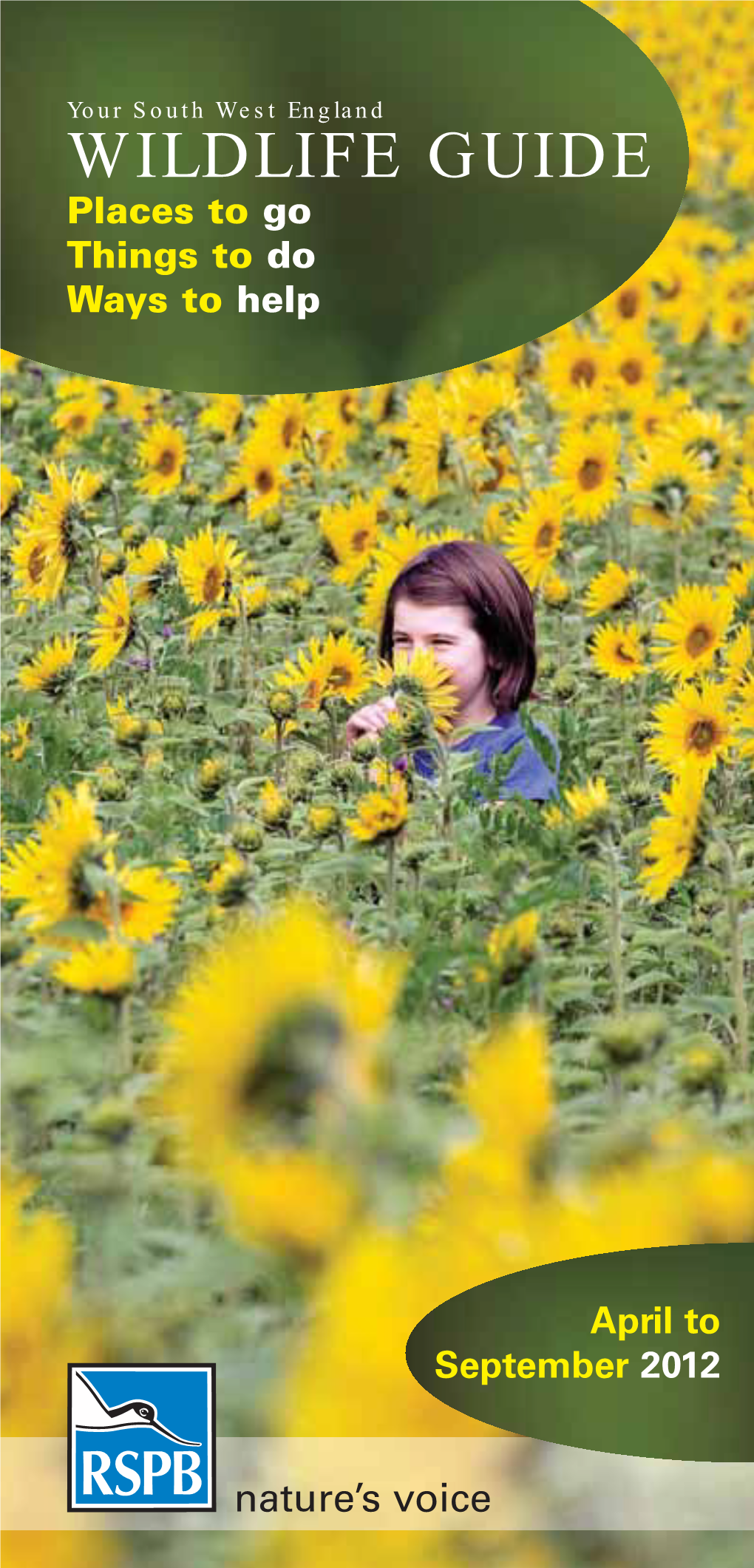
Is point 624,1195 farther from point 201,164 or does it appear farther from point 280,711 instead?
point 280,711

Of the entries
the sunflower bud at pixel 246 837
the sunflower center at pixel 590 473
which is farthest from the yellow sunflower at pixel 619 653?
the sunflower bud at pixel 246 837

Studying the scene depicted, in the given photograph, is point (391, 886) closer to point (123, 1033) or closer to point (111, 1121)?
point (123, 1033)

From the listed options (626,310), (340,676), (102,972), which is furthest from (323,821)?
(626,310)

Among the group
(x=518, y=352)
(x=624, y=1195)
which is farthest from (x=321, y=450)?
(x=624, y=1195)

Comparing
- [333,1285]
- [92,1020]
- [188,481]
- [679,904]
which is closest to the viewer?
[333,1285]

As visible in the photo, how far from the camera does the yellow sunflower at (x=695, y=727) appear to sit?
199cm

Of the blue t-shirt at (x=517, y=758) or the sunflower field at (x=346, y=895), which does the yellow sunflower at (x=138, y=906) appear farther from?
the blue t-shirt at (x=517, y=758)

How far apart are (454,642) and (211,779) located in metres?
0.49

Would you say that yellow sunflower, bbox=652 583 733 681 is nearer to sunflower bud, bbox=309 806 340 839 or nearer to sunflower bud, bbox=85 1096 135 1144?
sunflower bud, bbox=309 806 340 839

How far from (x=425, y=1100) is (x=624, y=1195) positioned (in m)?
0.54

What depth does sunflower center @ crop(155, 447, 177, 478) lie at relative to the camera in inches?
119

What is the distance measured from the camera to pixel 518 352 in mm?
3807

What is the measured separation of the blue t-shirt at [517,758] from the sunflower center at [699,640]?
18 centimetres

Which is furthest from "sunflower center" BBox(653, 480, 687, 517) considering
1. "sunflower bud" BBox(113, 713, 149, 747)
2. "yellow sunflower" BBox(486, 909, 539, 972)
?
"yellow sunflower" BBox(486, 909, 539, 972)
